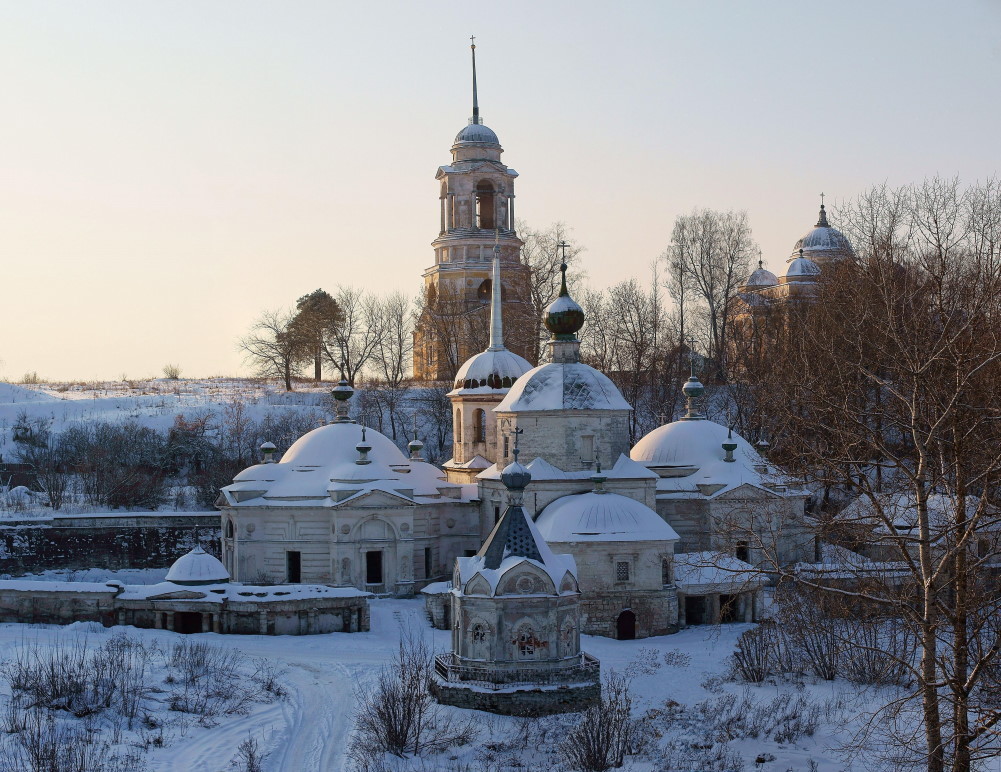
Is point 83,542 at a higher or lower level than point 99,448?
lower

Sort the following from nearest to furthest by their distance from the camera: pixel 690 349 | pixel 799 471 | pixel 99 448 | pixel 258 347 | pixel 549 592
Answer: pixel 799 471, pixel 549 592, pixel 99 448, pixel 690 349, pixel 258 347

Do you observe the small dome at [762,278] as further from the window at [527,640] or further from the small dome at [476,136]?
the window at [527,640]

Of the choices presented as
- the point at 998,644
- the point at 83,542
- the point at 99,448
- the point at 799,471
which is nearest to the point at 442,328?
the point at 99,448

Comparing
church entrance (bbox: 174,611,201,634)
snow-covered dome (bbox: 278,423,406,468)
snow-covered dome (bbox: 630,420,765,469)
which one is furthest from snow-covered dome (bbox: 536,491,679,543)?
church entrance (bbox: 174,611,201,634)

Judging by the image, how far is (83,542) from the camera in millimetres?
37562

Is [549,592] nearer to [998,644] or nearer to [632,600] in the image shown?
[632,600]

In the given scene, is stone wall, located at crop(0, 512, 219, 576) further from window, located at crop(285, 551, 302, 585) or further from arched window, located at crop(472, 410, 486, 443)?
arched window, located at crop(472, 410, 486, 443)

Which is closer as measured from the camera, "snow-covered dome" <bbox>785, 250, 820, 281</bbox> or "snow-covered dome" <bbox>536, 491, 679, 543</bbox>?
"snow-covered dome" <bbox>536, 491, 679, 543</bbox>

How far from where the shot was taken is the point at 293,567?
3250 cm

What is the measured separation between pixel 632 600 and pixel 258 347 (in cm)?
3563

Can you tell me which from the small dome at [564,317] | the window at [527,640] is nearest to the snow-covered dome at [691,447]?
the small dome at [564,317]

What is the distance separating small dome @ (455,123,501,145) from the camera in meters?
49.8

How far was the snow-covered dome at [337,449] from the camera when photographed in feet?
111

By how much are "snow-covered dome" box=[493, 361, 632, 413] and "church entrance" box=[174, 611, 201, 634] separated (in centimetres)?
885
